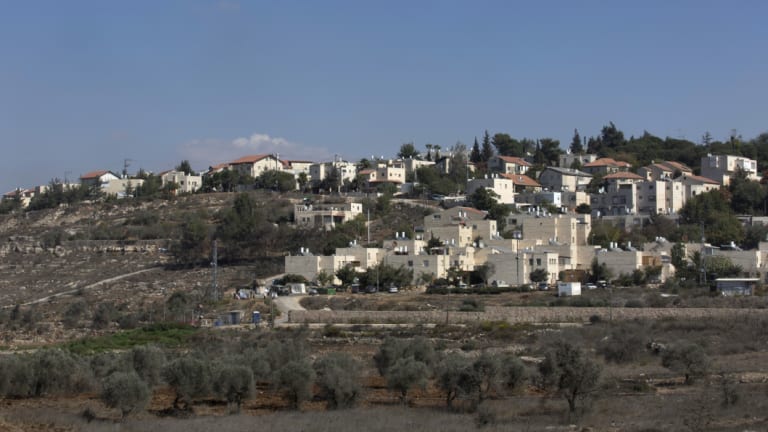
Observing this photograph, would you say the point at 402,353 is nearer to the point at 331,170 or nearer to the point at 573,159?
the point at 331,170

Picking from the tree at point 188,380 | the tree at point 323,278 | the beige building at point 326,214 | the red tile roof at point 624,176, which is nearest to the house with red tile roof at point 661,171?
the red tile roof at point 624,176

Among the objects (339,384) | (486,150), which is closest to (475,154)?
(486,150)

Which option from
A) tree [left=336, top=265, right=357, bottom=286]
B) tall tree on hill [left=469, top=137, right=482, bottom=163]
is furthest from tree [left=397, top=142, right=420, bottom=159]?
tree [left=336, top=265, right=357, bottom=286]

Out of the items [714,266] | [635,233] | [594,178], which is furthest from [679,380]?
[594,178]

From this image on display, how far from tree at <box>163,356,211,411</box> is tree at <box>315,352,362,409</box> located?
3.33 metres

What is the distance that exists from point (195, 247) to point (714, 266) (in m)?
33.9

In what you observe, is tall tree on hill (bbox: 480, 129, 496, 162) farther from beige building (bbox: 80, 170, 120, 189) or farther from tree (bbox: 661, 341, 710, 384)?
tree (bbox: 661, 341, 710, 384)

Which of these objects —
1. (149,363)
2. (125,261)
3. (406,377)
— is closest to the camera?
(406,377)

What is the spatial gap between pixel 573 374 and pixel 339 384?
645 centimetres

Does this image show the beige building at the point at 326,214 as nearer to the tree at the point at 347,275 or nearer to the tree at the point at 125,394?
the tree at the point at 347,275

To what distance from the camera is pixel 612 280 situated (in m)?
60.2

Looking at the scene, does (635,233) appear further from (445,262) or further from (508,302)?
(508,302)

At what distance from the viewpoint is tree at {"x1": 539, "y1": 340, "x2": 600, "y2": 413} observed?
1183 inches

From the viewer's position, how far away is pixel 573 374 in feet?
98.7
